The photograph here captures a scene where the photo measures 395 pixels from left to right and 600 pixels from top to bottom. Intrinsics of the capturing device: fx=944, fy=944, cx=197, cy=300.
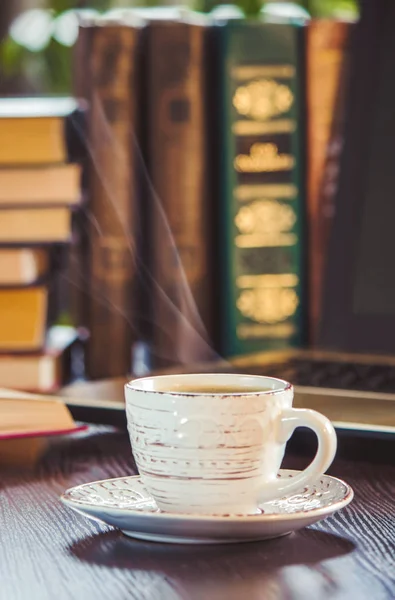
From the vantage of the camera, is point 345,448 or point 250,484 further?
point 345,448

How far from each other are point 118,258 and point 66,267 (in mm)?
74

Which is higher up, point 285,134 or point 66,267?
point 285,134

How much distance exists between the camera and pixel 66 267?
1.08 metres

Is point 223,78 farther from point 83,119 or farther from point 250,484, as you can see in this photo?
point 250,484

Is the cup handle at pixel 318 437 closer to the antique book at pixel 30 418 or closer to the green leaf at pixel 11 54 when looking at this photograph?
the antique book at pixel 30 418

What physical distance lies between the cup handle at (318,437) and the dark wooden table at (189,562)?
0.02 metres

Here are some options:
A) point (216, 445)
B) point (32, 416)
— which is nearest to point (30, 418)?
point (32, 416)

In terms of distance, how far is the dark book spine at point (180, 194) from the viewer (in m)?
1.04

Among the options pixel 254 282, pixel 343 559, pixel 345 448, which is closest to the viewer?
pixel 343 559

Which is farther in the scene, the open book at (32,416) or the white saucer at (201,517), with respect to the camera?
the open book at (32,416)

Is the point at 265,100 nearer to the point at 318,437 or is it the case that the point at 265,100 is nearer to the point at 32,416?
the point at 32,416

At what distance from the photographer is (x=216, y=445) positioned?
385 millimetres

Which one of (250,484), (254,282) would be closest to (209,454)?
(250,484)

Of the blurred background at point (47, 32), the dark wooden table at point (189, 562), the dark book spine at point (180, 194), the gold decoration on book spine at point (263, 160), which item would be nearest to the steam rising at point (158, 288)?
the dark book spine at point (180, 194)
